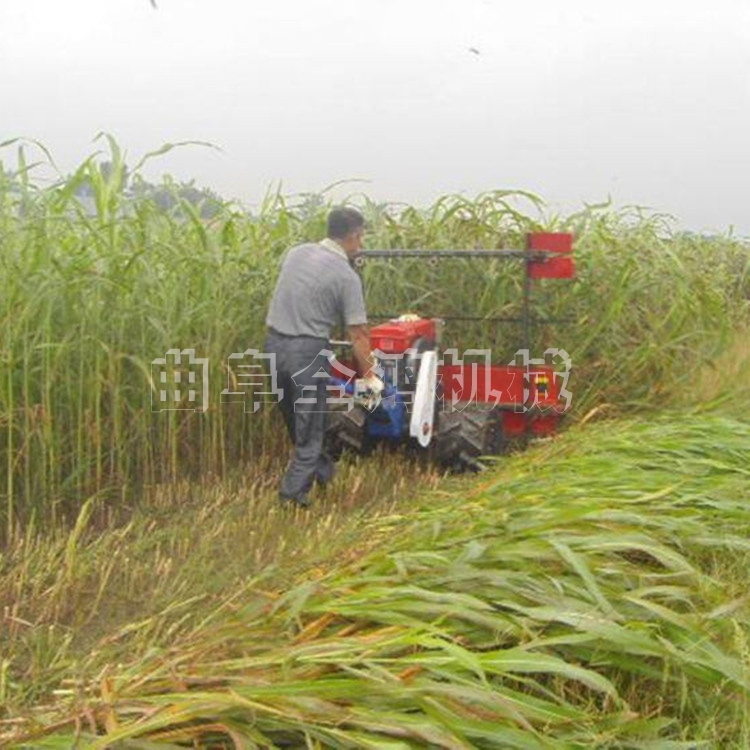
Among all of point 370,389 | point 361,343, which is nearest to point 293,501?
point 370,389

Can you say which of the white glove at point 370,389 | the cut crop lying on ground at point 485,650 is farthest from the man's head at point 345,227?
the cut crop lying on ground at point 485,650

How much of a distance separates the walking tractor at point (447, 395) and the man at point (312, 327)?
0.15m

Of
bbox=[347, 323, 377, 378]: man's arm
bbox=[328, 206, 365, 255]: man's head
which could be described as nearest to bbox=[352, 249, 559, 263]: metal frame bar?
bbox=[328, 206, 365, 255]: man's head

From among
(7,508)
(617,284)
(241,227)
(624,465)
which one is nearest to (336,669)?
(624,465)

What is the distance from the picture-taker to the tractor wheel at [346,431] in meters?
4.60

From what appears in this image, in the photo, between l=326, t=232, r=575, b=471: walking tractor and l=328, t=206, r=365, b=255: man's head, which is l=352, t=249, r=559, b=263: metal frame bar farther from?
l=328, t=206, r=365, b=255: man's head

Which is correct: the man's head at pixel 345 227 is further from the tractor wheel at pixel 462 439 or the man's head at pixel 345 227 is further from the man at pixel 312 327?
the tractor wheel at pixel 462 439

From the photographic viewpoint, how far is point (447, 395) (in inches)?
193

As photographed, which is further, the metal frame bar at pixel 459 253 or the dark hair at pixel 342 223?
the metal frame bar at pixel 459 253

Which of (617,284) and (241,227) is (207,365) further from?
(617,284)

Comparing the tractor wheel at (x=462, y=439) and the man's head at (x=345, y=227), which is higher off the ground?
the man's head at (x=345, y=227)

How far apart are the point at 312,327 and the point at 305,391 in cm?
26

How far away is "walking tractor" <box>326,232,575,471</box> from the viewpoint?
452 cm

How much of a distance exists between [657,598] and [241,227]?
3189mm
